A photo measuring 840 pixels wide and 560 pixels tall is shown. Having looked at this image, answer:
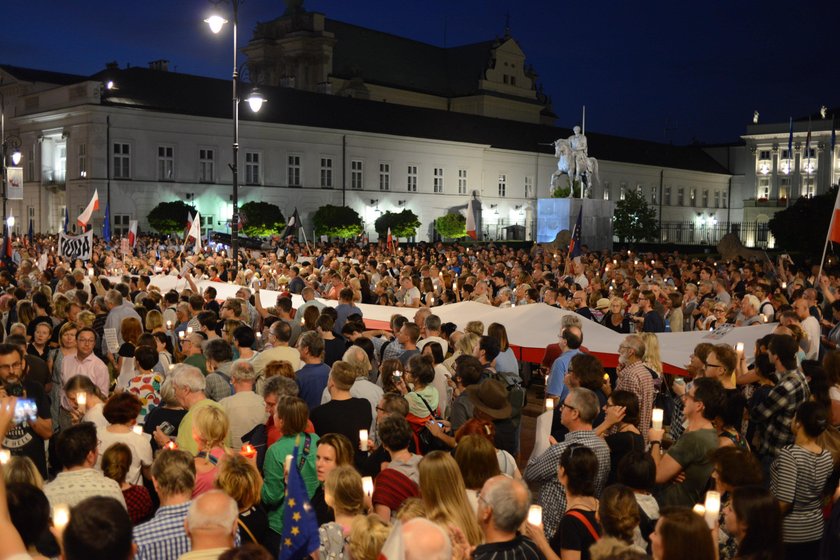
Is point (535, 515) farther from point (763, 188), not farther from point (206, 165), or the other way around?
point (763, 188)

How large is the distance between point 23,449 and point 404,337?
12.5 feet

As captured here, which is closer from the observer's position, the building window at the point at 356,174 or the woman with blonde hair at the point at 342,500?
the woman with blonde hair at the point at 342,500

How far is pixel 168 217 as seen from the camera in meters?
50.5

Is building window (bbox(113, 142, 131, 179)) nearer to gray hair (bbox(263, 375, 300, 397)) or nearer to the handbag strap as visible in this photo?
gray hair (bbox(263, 375, 300, 397))

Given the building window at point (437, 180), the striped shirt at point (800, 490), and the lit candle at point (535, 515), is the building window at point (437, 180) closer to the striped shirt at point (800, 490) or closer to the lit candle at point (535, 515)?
Result: the striped shirt at point (800, 490)

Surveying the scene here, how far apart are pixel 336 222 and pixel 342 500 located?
5406cm

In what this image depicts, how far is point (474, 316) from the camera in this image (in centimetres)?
1389

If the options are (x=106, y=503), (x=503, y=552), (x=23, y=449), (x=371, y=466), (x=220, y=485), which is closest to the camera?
(x=106, y=503)

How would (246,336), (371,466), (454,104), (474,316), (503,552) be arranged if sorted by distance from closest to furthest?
(503,552), (371,466), (246,336), (474,316), (454,104)

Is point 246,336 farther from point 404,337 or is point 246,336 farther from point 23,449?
point 23,449

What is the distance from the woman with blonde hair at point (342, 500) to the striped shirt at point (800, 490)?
2.85 metres

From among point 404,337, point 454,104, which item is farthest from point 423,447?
point 454,104

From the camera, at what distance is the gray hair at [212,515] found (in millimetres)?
4199

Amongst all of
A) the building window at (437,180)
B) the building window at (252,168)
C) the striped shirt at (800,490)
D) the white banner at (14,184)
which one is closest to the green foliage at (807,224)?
the building window at (437,180)
